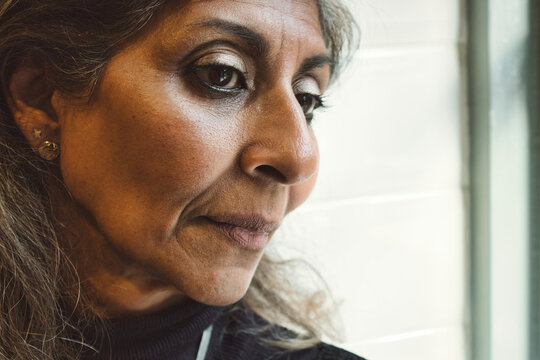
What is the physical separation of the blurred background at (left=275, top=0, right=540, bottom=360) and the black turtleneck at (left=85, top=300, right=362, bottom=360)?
270 millimetres

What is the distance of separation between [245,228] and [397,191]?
0.64 meters

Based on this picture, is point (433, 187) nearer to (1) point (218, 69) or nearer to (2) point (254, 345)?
(2) point (254, 345)

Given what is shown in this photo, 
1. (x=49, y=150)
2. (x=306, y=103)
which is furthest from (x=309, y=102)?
(x=49, y=150)

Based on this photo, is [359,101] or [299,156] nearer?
[299,156]

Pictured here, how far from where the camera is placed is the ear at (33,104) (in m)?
0.86

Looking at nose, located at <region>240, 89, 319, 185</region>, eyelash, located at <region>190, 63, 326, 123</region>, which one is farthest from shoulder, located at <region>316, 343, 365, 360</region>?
eyelash, located at <region>190, 63, 326, 123</region>

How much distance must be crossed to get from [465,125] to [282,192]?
2.47ft

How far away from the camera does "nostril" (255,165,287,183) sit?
842mm

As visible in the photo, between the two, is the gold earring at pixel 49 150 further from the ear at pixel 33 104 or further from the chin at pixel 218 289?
the chin at pixel 218 289

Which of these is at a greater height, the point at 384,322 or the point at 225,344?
the point at 384,322

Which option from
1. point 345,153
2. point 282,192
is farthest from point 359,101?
point 282,192

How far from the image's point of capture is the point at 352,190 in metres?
1.38

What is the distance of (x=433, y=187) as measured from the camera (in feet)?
4.78

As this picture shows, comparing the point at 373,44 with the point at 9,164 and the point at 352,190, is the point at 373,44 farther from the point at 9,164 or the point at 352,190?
the point at 9,164
